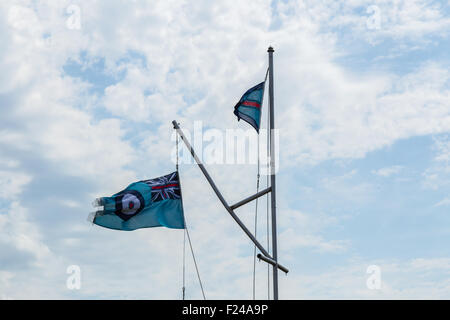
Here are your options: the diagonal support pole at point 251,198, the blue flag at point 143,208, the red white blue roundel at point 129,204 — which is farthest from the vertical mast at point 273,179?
the red white blue roundel at point 129,204

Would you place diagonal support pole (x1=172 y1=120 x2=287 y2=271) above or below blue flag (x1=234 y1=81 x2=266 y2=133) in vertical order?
below

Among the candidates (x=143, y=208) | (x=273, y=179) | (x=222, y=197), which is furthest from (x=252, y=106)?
(x=143, y=208)

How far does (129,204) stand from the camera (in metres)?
28.9

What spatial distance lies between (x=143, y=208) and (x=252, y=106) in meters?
6.76

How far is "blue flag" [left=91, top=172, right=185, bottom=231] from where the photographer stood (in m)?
28.8

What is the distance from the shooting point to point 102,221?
94.1 ft

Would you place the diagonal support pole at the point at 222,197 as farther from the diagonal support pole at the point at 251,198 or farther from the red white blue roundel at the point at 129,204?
the red white blue roundel at the point at 129,204

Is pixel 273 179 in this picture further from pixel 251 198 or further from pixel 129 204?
pixel 129 204

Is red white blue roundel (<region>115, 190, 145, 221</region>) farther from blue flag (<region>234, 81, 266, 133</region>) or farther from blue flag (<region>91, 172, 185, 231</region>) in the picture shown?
blue flag (<region>234, 81, 266, 133</region>)

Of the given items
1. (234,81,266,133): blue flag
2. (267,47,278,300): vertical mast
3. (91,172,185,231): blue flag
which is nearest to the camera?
(267,47,278,300): vertical mast

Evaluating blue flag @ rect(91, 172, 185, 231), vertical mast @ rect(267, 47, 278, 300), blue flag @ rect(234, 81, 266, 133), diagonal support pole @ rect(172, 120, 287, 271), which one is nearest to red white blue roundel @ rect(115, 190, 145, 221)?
blue flag @ rect(91, 172, 185, 231)

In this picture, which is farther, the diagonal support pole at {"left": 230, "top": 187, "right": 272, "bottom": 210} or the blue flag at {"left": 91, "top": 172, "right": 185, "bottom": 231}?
the blue flag at {"left": 91, "top": 172, "right": 185, "bottom": 231}

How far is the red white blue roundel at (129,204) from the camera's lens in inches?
1134
